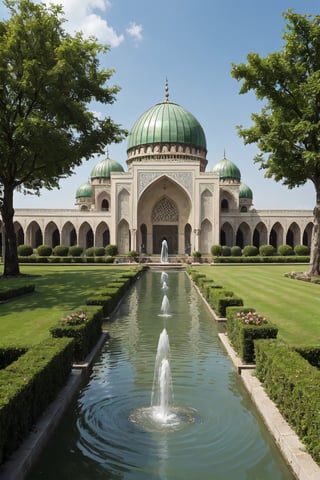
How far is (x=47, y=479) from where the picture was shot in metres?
4.24

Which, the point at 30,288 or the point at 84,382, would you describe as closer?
the point at 84,382

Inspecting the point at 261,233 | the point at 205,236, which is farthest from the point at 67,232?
the point at 261,233

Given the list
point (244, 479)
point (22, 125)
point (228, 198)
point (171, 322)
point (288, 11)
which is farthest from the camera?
point (228, 198)

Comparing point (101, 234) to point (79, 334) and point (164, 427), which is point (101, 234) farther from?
point (164, 427)

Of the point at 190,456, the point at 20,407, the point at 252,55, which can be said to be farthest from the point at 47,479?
the point at 252,55

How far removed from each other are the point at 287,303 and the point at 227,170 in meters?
44.0

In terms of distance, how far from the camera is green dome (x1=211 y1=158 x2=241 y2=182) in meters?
56.2

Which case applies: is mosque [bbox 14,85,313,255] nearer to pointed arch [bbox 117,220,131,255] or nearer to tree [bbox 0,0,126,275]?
pointed arch [bbox 117,220,131,255]

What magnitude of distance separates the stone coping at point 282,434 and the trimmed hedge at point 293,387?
7cm

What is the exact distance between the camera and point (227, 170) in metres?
56.3

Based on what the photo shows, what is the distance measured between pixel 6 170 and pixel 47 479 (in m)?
20.6

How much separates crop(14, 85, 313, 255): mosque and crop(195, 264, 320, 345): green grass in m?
23.9

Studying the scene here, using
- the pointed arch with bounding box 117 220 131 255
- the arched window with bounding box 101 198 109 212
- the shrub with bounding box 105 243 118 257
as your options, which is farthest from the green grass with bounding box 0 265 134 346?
the arched window with bounding box 101 198 109 212

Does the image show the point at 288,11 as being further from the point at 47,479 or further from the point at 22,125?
the point at 47,479
